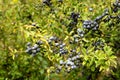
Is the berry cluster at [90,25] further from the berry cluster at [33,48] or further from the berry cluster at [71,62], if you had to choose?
the berry cluster at [33,48]

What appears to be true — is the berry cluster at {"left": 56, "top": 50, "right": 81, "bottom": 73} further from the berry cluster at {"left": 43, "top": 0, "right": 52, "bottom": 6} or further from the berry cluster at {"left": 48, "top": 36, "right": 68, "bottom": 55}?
the berry cluster at {"left": 43, "top": 0, "right": 52, "bottom": 6}

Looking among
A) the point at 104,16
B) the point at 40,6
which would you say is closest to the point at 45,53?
the point at 104,16

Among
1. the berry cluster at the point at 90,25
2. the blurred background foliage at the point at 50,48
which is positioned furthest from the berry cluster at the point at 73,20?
the berry cluster at the point at 90,25

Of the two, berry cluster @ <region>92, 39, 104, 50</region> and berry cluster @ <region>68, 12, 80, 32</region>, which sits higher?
berry cluster @ <region>68, 12, 80, 32</region>

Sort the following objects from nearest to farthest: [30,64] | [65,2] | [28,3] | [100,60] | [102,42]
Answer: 1. [100,60]
2. [102,42]
3. [30,64]
4. [65,2]
5. [28,3]

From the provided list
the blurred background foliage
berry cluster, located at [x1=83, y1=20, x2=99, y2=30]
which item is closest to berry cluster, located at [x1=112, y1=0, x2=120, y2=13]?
the blurred background foliage

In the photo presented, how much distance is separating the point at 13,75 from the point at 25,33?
1.63 feet

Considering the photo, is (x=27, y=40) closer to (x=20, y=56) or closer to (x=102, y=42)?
(x=20, y=56)

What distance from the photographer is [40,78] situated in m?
3.01

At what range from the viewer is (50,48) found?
9.02 ft

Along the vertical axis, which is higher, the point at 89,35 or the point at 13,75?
the point at 89,35

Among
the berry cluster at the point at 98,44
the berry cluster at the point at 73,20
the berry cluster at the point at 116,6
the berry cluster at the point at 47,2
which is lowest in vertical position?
the berry cluster at the point at 98,44

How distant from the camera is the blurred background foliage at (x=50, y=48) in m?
2.69

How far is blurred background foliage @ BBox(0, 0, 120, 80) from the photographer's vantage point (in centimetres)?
269
